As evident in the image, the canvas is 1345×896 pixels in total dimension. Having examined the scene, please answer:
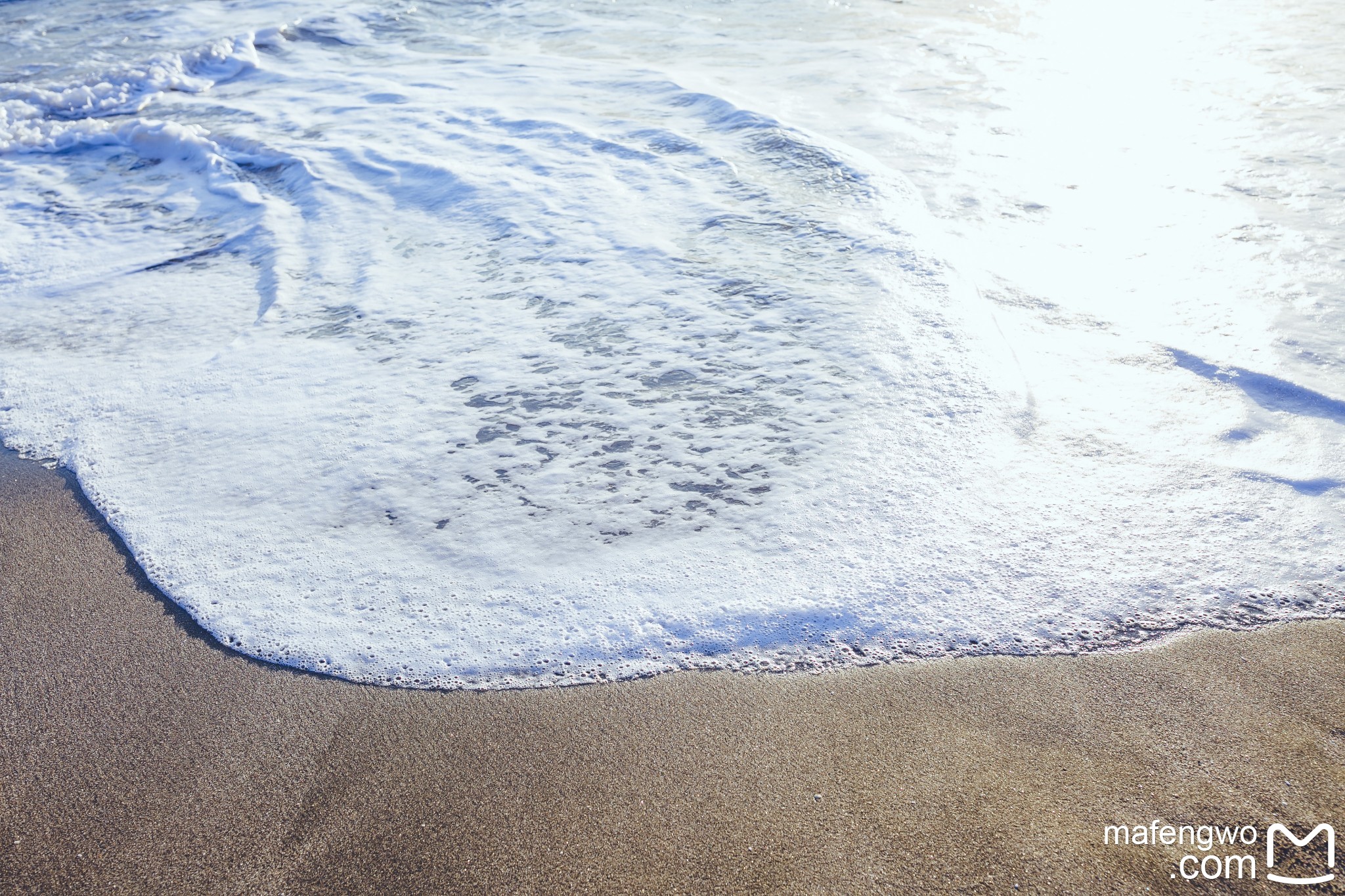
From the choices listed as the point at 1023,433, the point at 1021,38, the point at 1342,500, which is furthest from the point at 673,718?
the point at 1021,38

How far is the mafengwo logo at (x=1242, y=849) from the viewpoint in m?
1.75

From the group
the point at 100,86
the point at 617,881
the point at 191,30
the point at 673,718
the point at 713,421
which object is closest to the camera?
the point at 617,881

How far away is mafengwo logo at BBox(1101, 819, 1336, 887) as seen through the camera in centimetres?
175

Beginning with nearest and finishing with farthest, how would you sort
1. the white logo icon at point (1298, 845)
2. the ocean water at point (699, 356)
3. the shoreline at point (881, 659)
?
the white logo icon at point (1298, 845)
the shoreline at point (881, 659)
the ocean water at point (699, 356)

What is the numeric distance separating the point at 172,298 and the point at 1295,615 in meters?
4.85

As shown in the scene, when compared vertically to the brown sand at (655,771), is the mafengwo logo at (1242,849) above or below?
above

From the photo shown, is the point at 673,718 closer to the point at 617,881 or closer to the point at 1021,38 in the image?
the point at 617,881

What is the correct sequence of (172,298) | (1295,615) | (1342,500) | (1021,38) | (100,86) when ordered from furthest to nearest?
(1021,38), (100,86), (172,298), (1342,500), (1295,615)

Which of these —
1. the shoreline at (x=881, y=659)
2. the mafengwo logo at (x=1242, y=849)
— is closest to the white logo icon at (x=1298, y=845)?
the mafengwo logo at (x=1242, y=849)

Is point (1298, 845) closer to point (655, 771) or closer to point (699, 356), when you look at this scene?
point (655, 771)

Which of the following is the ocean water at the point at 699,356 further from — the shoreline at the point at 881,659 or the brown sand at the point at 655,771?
the brown sand at the point at 655,771

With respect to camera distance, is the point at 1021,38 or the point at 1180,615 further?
the point at 1021,38

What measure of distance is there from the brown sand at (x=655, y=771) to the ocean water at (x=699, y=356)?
0.14 meters

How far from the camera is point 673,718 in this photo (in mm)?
2156
